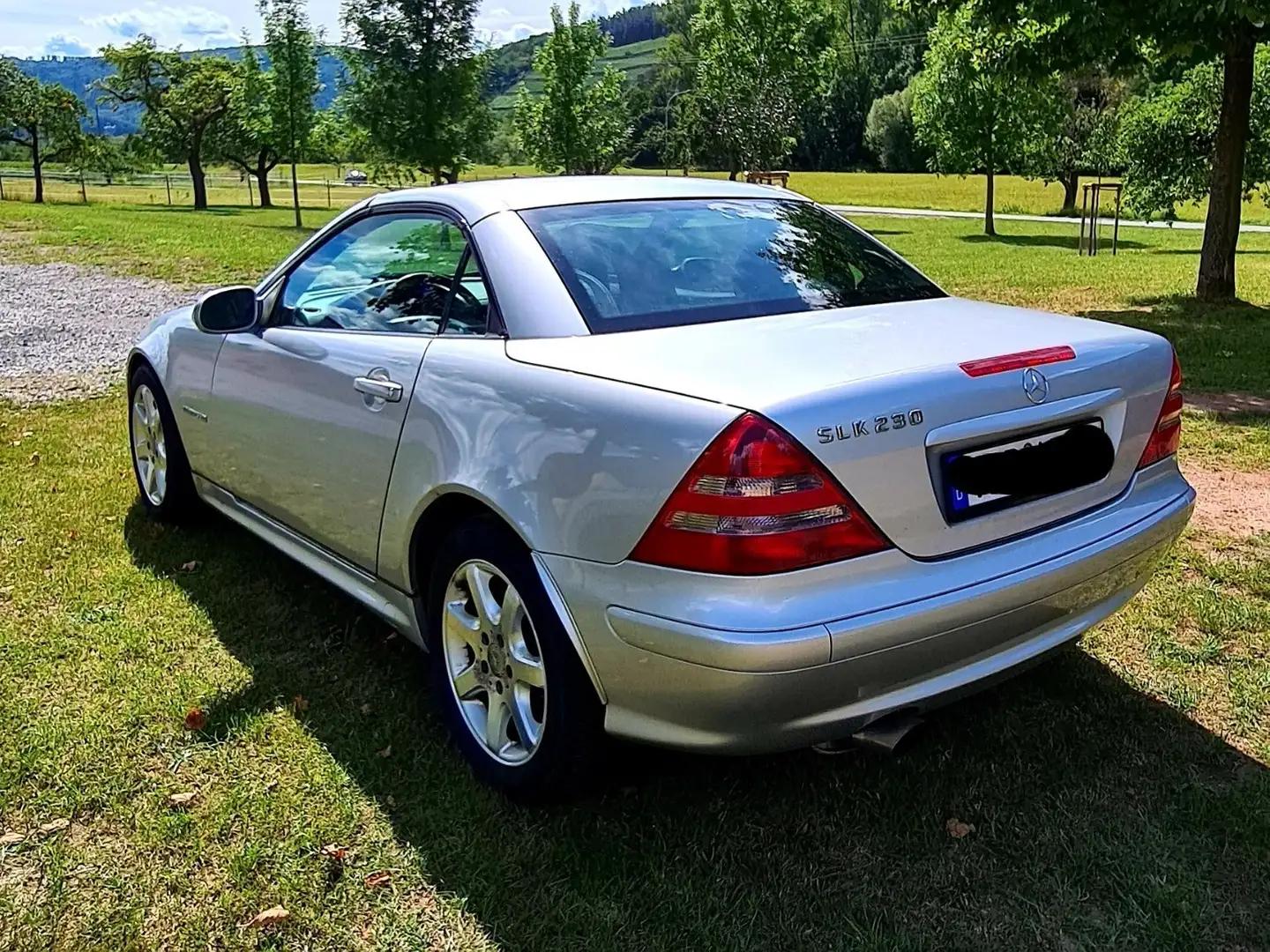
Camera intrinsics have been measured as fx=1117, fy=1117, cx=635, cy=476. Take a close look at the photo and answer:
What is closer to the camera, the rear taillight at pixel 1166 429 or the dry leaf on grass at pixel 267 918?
the dry leaf on grass at pixel 267 918

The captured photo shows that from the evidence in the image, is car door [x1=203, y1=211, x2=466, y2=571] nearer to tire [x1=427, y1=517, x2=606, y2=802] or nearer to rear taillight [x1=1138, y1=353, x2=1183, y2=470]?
tire [x1=427, y1=517, x2=606, y2=802]

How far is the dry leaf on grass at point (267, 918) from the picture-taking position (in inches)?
100.0

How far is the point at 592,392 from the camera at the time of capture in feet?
8.33

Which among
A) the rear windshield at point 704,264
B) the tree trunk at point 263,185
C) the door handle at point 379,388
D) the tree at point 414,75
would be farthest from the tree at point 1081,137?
the door handle at point 379,388

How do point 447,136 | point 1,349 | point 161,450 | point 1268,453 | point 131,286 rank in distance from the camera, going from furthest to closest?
point 447,136
point 131,286
point 1,349
point 1268,453
point 161,450

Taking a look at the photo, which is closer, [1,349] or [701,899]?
[701,899]

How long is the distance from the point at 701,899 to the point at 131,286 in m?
15.0

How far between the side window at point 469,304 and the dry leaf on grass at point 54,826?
1.65 m

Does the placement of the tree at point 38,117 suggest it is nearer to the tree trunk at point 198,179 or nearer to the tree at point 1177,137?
the tree trunk at point 198,179

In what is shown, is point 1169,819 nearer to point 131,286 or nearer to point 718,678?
point 718,678

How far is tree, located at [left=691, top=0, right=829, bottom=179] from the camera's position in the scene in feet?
112

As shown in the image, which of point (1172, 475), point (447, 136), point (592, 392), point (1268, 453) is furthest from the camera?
point (447, 136)

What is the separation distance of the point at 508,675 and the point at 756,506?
0.96 m

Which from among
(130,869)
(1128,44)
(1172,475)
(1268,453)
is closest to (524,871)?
(130,869)
